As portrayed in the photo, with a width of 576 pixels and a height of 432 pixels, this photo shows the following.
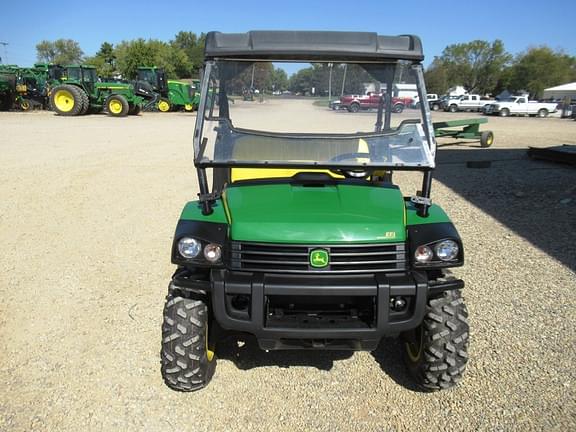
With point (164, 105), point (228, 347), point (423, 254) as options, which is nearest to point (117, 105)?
point (164, 105)

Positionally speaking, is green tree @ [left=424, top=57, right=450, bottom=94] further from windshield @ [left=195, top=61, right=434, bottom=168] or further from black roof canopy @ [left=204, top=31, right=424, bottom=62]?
black roof canopy @ [left=204, top=31, right=424, bottom=62]

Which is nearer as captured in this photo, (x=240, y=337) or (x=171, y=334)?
(x=171, y=334)

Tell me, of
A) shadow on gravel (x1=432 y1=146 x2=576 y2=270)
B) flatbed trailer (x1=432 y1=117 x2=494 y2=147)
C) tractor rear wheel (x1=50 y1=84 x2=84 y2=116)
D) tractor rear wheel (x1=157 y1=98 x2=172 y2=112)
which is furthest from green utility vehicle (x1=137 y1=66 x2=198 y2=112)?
shadow on gravel (x1=432 y1=146 x2=576 y2=270)

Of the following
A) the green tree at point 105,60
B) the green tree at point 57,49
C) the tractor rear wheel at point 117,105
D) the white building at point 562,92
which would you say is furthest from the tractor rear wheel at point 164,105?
the green tree at point 57,49

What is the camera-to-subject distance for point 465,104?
42656mm

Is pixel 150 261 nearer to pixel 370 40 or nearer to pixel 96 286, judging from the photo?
pixel 96 286

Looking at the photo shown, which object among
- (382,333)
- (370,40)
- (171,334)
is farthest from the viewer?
(370,40)

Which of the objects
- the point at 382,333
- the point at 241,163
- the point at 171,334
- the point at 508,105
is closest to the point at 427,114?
the point at 241,163

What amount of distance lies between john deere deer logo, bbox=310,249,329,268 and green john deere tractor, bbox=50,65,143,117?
23.0 m

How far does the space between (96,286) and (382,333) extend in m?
2.91

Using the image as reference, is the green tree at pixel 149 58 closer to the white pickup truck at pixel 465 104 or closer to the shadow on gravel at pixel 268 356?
the white pickup truck at pixel 465 104

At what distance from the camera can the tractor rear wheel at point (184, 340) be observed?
9.02ft

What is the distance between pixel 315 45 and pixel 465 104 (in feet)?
143

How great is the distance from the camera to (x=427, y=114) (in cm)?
316
